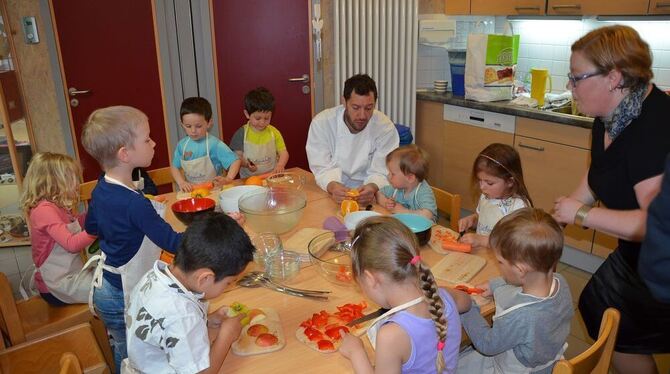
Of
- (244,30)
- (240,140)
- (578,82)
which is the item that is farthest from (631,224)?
(244,30)

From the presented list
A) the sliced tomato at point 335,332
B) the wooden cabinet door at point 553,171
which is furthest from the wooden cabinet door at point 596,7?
the sliced tomato at point 335,332

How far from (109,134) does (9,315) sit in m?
0.70

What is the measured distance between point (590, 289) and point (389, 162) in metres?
0.92

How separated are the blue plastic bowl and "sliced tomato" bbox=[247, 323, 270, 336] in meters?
0.60

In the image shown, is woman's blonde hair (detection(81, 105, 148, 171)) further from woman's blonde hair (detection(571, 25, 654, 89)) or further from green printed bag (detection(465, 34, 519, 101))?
green printed bag (detection(465, 34, 519, 101))

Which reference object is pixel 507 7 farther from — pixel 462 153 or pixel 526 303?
pixel 526 303

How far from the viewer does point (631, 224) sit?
1444 millimetres

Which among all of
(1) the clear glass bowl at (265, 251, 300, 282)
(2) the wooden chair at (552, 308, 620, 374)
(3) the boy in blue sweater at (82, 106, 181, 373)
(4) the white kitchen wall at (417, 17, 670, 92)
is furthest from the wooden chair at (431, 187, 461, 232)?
(4) the white kitchen wall at (417, 17, 670, 92)

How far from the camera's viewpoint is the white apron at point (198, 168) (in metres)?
2.79

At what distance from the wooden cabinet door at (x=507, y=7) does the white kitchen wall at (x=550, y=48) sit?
0.34 meters

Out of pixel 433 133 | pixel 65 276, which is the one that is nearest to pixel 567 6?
pixel 433 133

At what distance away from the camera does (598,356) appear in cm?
122

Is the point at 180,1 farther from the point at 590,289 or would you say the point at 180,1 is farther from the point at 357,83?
the point at 590,289

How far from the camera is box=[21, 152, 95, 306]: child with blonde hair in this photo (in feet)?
6.57
